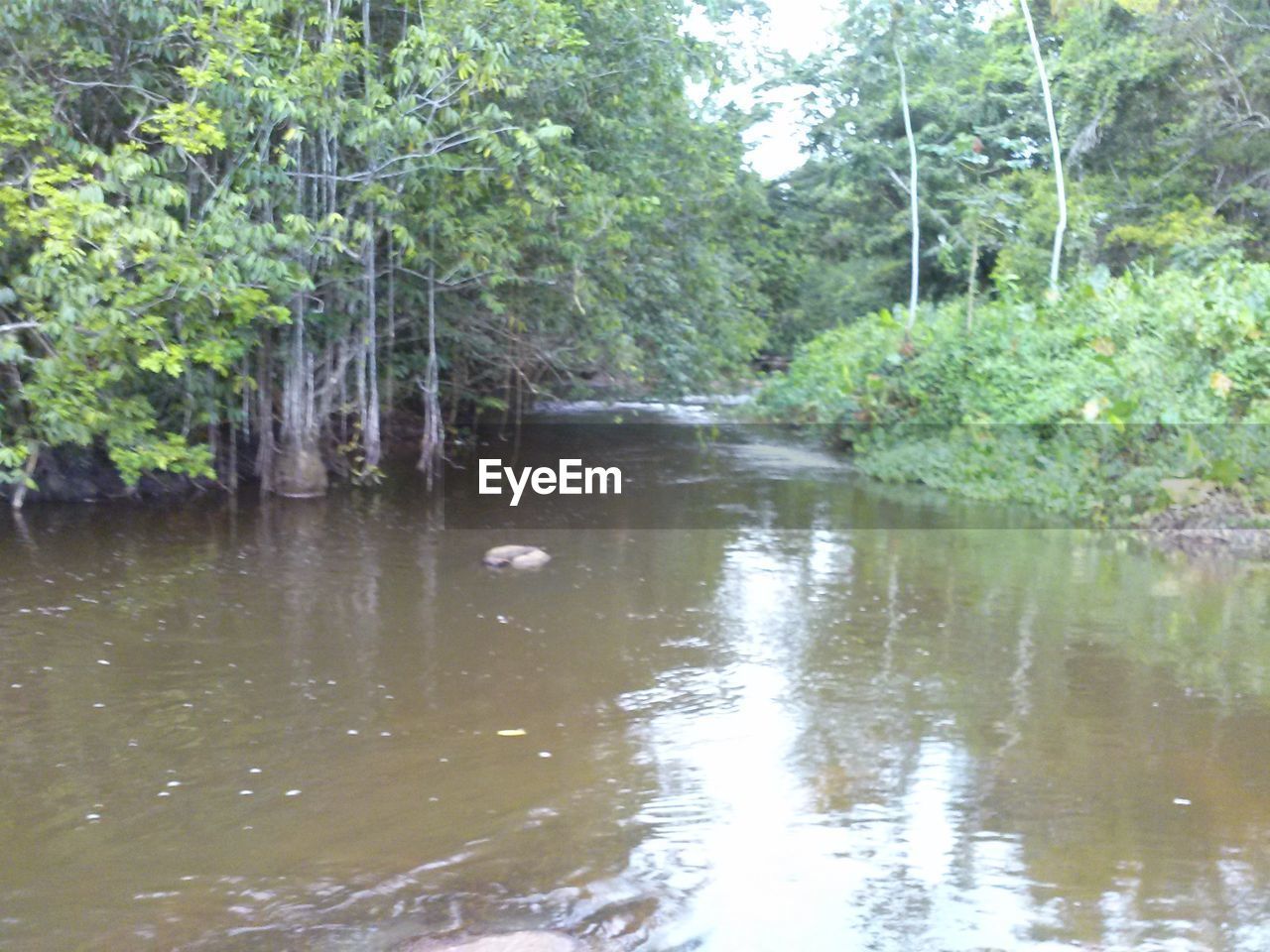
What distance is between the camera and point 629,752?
5848mm

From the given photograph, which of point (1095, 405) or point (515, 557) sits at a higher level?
point (1095, 405)

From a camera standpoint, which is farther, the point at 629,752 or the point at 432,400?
the point at 432,400

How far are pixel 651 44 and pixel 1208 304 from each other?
6336 mm

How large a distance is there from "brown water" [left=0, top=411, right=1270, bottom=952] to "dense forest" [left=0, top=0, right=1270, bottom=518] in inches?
77.9

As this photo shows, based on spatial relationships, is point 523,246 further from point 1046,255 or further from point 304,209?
point 1046,255

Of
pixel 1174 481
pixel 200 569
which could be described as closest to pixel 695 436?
pixel 1174 481

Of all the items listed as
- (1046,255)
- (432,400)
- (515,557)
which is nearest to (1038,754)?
(515,557)

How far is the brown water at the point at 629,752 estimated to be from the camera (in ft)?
14.2

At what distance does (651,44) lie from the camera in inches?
536
